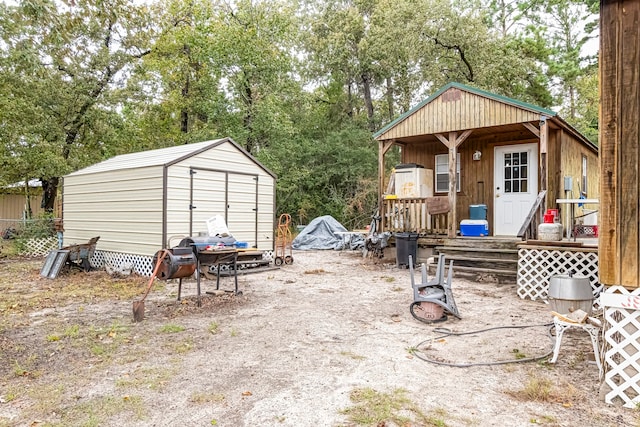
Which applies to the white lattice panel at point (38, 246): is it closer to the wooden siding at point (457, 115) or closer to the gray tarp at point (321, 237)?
the gray tarp at point (321, 237)

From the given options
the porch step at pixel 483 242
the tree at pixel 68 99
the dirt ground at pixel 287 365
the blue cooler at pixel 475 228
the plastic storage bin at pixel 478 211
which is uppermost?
the tree at pixel 68 99

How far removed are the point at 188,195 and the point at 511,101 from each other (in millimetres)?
6945

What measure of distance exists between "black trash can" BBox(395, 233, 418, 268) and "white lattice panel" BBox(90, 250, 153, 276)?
5.34 metres

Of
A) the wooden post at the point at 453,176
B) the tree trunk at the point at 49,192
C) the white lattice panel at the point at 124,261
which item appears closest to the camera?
the white lattice panel at the point at 124,261

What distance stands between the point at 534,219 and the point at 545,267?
1.73 metres

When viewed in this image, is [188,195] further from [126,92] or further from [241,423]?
[126,92]

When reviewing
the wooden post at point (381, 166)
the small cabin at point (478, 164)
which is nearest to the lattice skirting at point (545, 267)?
the small cabin at point (478, 164)

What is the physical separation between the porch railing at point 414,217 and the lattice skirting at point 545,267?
302 cm

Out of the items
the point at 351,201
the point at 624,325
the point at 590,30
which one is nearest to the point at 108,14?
the point at 624,325

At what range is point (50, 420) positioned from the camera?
8.71ft

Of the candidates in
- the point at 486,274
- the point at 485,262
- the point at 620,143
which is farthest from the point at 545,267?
the point at 620,143

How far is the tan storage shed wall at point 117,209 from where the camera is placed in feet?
27.6

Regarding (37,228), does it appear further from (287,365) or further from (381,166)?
(287,365)

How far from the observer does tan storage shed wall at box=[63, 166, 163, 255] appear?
8414 mm
